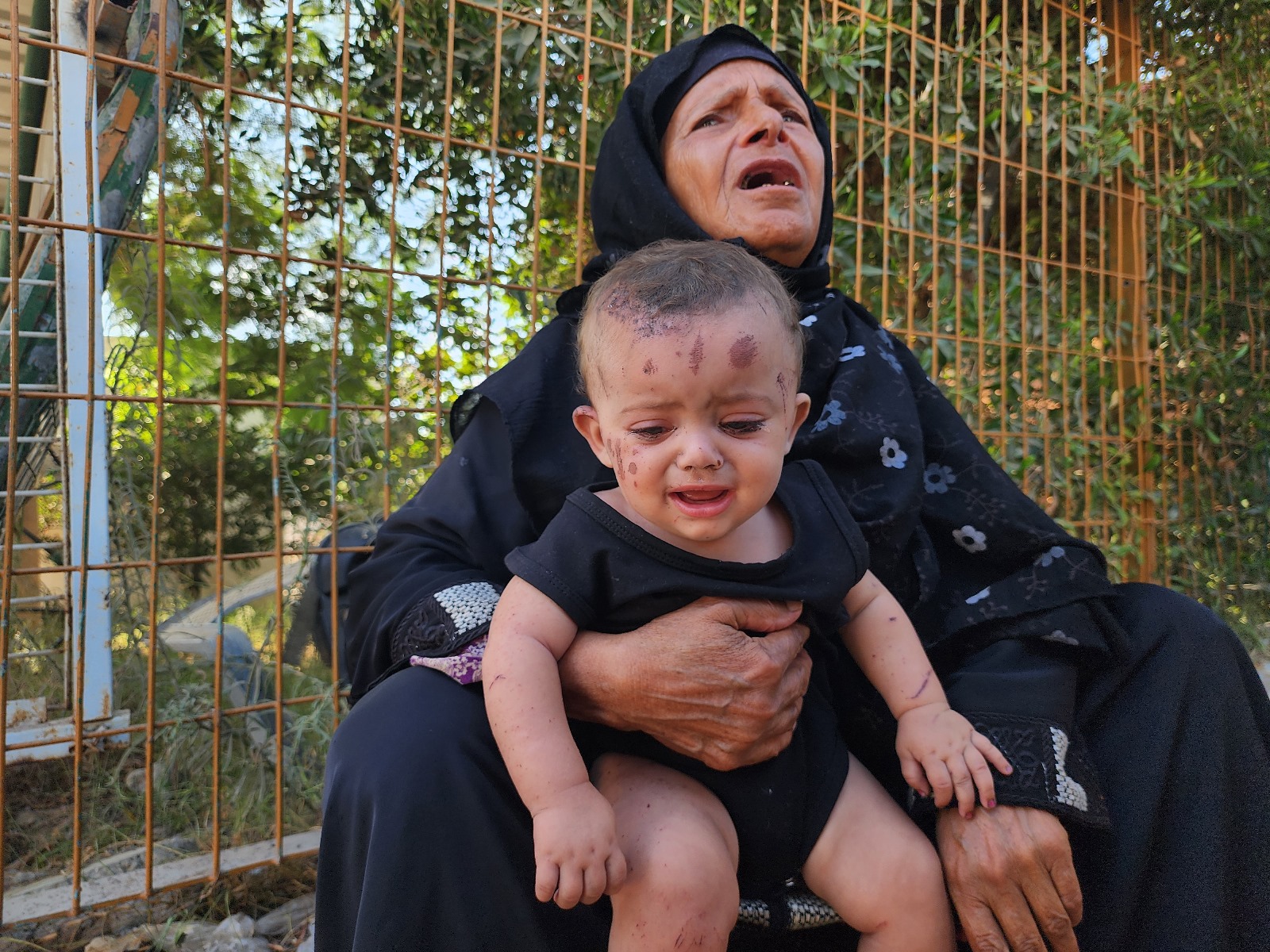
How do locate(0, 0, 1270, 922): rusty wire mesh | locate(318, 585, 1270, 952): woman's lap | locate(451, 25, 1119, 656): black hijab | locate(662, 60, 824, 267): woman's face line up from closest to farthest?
1. locate(318, 585, 1270, 952): woman's lap
2. locate(451, 25, 1119, 656): black hijab
3. locate(662, 60, 824, 267): woman's face
4. locate(0, 0, 1270, 922): rusty wire mesh

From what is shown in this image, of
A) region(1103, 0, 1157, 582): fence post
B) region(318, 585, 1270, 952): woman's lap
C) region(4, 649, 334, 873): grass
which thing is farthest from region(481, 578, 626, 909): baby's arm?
region(1103, 0, 1157, 582): fence post

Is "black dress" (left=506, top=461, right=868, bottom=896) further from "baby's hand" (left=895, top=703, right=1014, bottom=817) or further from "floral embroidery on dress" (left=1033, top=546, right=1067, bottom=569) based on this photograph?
→ "floral embroidery on dress" (left=1033, top=546, right=1067, bottom=569)

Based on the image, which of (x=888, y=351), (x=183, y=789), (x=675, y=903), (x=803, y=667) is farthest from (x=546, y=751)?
(x=183, y=789)

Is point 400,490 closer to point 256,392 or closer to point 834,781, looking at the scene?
point 256,392

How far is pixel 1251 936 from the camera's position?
1.41 m

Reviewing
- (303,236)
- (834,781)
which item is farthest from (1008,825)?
(303,236)

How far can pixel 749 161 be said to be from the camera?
1.89m

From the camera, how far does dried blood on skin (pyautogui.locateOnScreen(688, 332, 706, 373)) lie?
1192 millimetres

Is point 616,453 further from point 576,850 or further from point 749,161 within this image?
point 749,161

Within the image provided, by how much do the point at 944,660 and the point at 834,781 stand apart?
17.4 inches

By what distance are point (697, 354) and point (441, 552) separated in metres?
0.76

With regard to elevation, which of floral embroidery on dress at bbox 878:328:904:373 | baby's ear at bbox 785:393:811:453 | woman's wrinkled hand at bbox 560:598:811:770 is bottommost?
woman's wrinkled hand at bbox 560:598:811:770

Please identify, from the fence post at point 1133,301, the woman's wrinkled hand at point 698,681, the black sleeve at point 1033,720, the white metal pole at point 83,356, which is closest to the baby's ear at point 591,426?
the woman's wrinkled hand at point 698,681

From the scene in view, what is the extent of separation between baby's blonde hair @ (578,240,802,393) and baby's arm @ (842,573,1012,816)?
0.44 m
